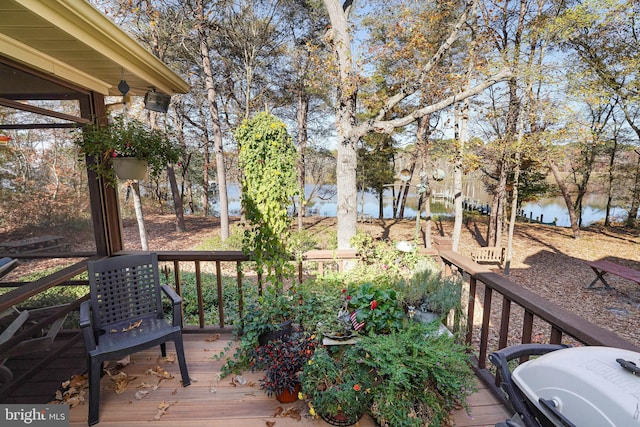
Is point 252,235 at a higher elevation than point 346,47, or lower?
lower

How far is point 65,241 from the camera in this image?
7.95 ft

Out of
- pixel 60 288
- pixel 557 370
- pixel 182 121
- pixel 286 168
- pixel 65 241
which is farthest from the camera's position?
pixel 182 121

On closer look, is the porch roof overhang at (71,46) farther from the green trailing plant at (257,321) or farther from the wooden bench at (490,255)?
the wooden bench at (490,255)

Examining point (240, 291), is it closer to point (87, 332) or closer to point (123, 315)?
point (123, 315)

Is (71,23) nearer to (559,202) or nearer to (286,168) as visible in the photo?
(286,168)

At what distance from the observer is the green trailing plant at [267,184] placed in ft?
8.34

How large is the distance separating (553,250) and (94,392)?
34.6ft

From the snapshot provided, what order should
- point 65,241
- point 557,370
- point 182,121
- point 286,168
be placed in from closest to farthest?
point 557,370, point 65,241, point 286,168, point 182,121

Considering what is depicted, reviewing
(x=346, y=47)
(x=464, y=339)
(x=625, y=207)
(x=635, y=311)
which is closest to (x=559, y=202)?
(x=625, y=207)

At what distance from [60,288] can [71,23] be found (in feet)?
5.76

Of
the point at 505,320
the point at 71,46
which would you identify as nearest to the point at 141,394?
the point at 71,46

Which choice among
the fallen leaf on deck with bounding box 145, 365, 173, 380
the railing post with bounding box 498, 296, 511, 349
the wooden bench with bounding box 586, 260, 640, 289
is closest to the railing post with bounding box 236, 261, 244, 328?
the fallen leaf on deck with bounding box 145, 365, 173, 380

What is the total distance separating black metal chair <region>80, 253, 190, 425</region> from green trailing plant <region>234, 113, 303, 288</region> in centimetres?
76

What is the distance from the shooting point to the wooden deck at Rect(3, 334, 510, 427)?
1.85 m
